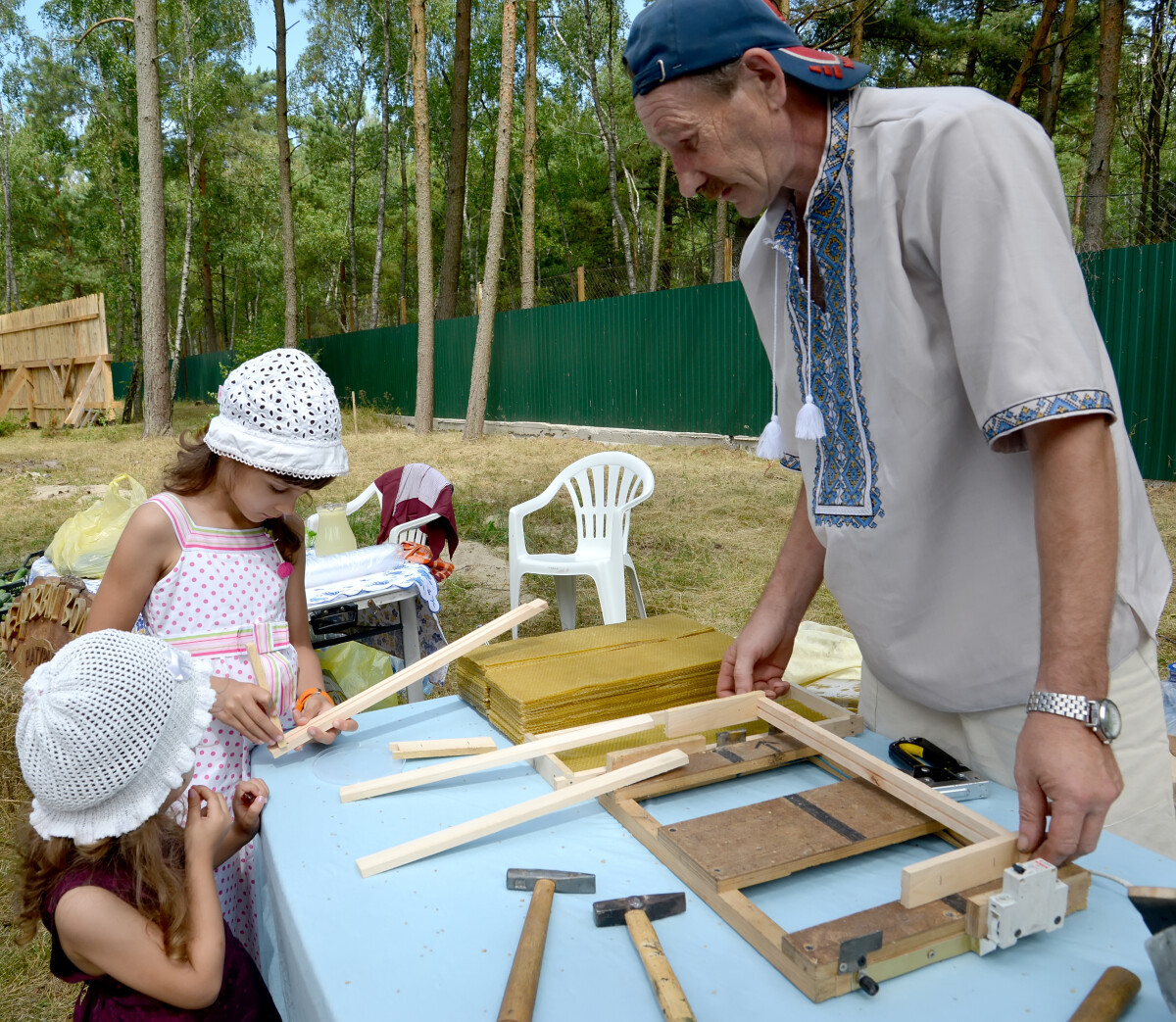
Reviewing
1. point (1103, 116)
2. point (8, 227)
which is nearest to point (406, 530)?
point (1103, 116)

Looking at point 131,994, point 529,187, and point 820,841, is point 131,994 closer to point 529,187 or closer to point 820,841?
point 820,841

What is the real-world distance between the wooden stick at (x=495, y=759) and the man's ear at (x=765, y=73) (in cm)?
98

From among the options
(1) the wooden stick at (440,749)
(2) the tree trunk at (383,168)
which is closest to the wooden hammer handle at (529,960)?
(1) the wooden stick at (440,749)

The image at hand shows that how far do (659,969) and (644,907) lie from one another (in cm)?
12

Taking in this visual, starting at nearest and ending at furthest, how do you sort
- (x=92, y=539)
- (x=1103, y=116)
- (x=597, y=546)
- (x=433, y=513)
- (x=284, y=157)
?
(x=92, y=539) < (x=433, y=513) < (x=597, y=546) < (x=1103, y=116) < (x=284, y=157)

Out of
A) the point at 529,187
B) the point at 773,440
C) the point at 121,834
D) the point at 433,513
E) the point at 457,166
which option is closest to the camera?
the point at 121,834

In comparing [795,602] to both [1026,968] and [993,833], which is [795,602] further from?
[1026,968]

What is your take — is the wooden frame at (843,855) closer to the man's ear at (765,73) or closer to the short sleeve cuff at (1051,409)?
the short sleeve cuff at (1051,409)

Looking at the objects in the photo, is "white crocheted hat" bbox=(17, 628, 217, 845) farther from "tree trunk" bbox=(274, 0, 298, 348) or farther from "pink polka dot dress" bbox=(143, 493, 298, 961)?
"tree trunk" bbox=(274, 0, 298, 348)

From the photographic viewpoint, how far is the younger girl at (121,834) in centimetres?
127

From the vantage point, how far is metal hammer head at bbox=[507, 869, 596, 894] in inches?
42.3

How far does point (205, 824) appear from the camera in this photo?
1414 mm

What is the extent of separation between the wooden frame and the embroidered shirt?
21 centimetres

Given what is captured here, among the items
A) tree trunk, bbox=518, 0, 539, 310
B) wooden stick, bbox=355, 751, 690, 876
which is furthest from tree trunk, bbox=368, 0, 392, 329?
wooden stick, bbox=355, 751, 690, 876
